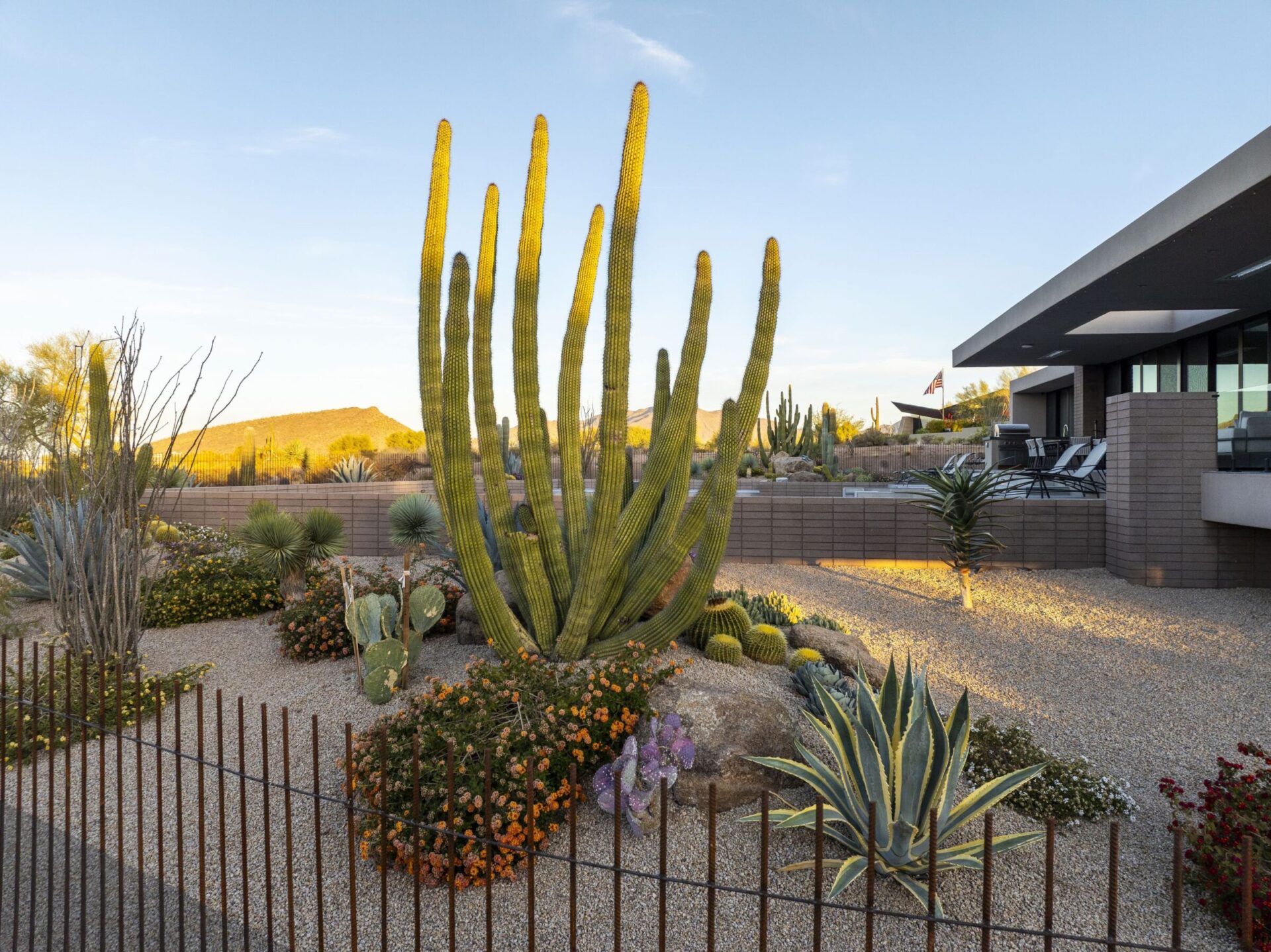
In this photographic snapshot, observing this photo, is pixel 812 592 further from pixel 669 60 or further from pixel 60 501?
pixel 60 501

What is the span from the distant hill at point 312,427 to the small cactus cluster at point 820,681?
64380 millimetres

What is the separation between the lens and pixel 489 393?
464cm

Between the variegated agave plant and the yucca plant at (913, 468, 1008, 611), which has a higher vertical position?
the yucca plant at (913, 468, 1008, 611)

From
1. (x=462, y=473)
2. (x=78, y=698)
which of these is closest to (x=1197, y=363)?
(x=462, y=473)

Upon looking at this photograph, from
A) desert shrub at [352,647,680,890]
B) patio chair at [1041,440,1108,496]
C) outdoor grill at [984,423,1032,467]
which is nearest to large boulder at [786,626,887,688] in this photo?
desert shrub at [352,647,680,890]

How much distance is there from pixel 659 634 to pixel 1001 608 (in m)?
4.50

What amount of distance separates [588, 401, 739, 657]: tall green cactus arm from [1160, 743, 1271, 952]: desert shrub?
8.06 ft

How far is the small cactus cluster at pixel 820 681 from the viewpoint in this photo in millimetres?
4121

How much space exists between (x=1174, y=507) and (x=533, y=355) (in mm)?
7827

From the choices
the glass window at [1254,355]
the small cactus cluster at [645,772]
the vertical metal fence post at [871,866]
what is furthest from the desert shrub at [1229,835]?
the glass window at [1254,355]

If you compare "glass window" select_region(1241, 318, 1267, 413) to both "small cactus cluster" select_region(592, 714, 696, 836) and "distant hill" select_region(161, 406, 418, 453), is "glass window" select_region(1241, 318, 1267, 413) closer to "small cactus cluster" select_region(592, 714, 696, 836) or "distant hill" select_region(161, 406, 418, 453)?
"small cactus cluster" select_region(592, 714, 696, 836)

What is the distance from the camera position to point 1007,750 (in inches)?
151

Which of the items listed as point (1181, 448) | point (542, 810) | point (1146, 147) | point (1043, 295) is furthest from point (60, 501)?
point (1146, 147)

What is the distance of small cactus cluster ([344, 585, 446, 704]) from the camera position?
4336 millimetres
